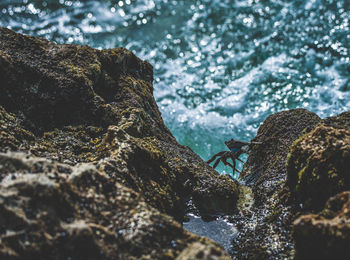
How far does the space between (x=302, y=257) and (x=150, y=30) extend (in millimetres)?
12219

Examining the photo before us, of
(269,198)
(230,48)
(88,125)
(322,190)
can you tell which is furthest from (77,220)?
(230,48)

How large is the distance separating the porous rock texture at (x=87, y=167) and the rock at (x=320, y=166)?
0.94 meters

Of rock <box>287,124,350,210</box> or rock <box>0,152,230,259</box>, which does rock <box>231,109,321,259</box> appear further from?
rock <box>0,152,230,259</box>

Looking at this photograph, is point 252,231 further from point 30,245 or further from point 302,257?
point 30,245

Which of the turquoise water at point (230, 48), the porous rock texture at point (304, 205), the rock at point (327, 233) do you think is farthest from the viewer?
the turquoise water at point (230, 48)

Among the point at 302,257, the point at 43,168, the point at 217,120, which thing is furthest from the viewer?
the point at 217,120

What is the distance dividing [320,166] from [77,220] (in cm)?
202

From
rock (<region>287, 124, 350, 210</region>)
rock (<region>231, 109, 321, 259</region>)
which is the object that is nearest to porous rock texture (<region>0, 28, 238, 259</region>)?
rock (<region>231, 109, 321, 259</region>)

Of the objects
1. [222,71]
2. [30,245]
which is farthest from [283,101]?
[30,245]

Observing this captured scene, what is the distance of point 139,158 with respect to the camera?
2457 millimetres

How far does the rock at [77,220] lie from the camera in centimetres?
128

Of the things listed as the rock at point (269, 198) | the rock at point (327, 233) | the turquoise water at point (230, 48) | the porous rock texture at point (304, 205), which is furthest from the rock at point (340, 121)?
the turquoise water at point (230, 48)

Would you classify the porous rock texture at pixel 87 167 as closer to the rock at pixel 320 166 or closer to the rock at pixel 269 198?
the rock at pixel 269 198

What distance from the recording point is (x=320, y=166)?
221cm
